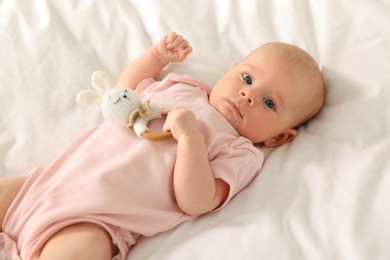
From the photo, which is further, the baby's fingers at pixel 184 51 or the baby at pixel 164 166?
the baby's fingers at pixel 184 51

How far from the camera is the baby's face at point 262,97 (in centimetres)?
119

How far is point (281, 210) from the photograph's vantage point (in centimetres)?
102

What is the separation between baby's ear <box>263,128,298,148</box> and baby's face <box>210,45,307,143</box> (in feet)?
0.07

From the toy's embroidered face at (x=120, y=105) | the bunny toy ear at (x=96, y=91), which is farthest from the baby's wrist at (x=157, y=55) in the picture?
the toy's embroidered face at (x=120, y=105)

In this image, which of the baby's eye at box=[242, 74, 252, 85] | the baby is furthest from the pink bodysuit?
the baby's eye at box=[242, 74, 252, 85]

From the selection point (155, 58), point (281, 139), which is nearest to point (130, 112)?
point (155, 58)

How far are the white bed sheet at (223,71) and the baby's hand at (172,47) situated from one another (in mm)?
67

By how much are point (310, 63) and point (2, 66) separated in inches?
31.3

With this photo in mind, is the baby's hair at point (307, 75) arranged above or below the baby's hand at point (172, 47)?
below

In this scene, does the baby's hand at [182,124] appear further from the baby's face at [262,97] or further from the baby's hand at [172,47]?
the baby's hand at [172,47]

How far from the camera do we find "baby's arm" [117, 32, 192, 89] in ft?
4.33

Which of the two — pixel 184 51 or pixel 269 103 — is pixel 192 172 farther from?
pixel 184 51

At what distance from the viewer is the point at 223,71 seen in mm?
1368

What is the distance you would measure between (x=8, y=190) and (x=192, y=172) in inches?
16.1
